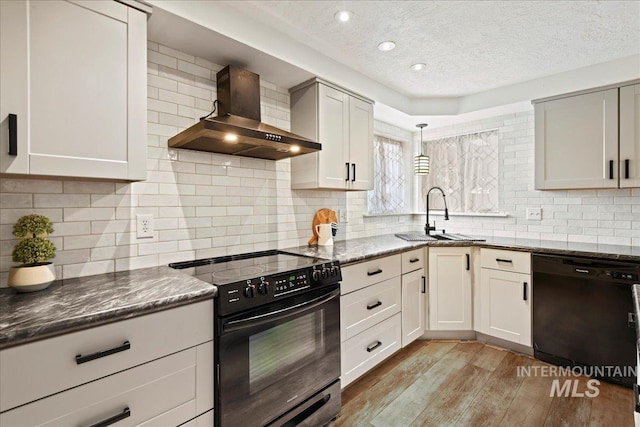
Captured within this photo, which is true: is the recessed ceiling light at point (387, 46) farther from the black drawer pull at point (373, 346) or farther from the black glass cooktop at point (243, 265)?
the black drawer pull at point (373, 346)

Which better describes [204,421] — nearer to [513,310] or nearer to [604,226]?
[513,310]

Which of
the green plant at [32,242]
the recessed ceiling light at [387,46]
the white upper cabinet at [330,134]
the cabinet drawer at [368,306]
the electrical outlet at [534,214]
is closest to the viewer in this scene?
the green plant at [32,242]

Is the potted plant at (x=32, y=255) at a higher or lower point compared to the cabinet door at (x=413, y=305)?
higher

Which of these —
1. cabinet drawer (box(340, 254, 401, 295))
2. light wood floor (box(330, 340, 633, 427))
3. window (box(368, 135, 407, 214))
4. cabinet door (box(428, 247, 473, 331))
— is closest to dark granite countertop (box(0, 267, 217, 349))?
cabinet drawer (box(340, 254, 401, 295))

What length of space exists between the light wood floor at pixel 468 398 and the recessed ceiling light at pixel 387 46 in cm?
254

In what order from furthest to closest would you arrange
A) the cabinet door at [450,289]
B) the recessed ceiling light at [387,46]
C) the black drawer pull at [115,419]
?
the cabinet door at [450,289]
the recessed ceiling light at [387,46]
the black drawer pull at [115,419]

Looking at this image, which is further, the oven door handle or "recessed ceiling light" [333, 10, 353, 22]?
"recessed ceiling light" [333, 10, 353, 22]

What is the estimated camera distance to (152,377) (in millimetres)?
1197

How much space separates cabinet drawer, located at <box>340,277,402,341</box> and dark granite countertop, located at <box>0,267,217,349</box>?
1021 mm

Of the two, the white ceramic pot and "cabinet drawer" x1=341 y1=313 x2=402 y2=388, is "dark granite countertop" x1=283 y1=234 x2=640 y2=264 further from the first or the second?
the white ceramic pot

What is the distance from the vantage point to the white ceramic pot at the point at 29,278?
1263mm

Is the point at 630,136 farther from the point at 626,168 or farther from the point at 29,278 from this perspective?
the point at 29,278

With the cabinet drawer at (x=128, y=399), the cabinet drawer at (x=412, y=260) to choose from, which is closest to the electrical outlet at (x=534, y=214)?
the cabinet drawer at (x=412, y=260)

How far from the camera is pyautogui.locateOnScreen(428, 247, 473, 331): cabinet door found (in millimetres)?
2936
